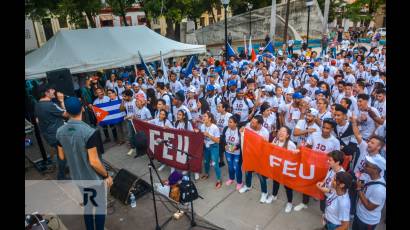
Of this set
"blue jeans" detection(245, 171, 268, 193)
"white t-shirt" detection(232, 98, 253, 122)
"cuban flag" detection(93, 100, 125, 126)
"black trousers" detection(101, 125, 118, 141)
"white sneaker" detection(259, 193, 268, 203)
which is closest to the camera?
"blue jeans" detection(245, 171, 268, 193)

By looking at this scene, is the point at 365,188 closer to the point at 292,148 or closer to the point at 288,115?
the point at 292,148

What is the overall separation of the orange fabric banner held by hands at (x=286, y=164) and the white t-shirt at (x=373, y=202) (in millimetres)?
890

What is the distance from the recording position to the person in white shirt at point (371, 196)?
3865mm

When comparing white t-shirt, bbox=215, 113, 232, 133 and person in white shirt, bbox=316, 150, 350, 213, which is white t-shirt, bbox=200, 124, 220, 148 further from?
person in white shirt, bbox=316, 150, 350, 213

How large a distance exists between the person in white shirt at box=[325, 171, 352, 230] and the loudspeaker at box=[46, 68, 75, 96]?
7312 mm

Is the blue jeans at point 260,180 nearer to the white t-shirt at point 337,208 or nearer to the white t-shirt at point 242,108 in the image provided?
the white t-shirt at point 337,208

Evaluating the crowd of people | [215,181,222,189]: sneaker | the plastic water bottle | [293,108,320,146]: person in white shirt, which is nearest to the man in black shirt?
the crowd of people

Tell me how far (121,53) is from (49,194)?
761cm

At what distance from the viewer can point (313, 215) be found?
5.52 meters

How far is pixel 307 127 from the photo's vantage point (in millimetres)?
6039

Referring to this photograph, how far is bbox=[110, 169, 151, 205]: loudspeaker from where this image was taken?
614 cm

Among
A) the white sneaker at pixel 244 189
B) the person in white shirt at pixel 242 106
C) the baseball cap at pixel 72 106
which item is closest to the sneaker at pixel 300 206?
the white sneaker at pixel 244 189
